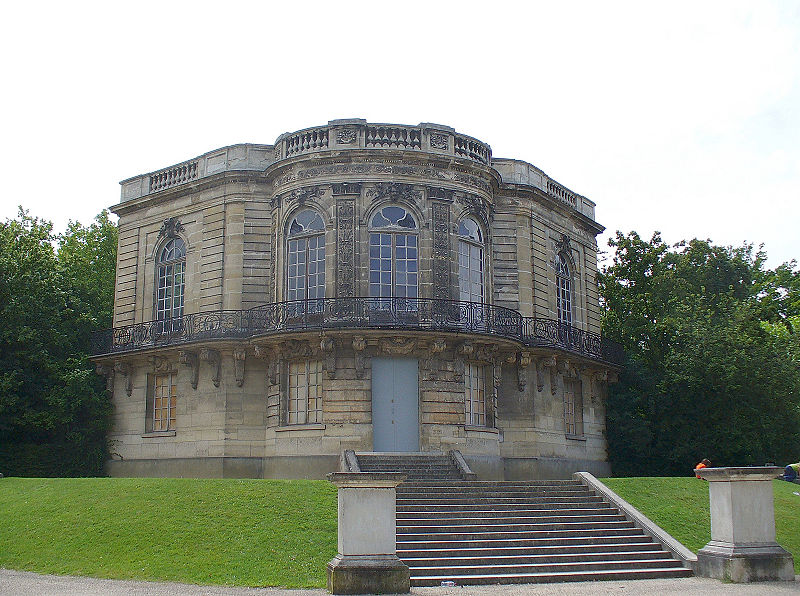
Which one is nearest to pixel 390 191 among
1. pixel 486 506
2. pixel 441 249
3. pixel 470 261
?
pixel 441 249

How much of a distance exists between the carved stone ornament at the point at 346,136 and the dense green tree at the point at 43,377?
34.9ft

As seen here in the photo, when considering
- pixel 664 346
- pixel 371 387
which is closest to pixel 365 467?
pixel 371 387

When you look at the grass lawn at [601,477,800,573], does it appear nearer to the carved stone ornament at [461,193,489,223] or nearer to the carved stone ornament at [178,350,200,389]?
the carved stone ornament at [461,193,489,223]

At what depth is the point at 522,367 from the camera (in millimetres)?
25750

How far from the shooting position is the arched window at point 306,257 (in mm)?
24422

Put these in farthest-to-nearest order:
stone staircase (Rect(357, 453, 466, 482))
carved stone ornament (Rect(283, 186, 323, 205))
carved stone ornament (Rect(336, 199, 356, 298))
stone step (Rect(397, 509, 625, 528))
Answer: carved stone ornament (Rect(283, 186, 323, 205)) < carved stone ornament (Rect(336, 199, 356, 298)) < stone staircase (Rect(357, 453, 466, 482)) < stone step (Rect(397, 509, 625, 528))

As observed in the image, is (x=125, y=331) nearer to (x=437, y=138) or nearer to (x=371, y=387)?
(x=371, y=387)

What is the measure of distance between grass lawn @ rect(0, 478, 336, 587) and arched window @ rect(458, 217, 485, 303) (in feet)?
Result: 27.5

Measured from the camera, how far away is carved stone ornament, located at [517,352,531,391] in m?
25.5

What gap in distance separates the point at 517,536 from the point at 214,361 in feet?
38.0

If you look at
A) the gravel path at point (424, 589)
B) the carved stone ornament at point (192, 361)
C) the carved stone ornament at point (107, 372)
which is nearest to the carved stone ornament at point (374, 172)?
the carved stone ornament at point (192, 361)

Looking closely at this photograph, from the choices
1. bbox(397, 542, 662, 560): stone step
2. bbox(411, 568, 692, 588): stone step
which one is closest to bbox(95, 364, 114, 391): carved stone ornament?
bbox(397, 542, 662, 560): stone step

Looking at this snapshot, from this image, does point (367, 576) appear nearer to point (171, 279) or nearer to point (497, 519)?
point (497, 519)

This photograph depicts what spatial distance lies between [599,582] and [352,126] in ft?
48.2
